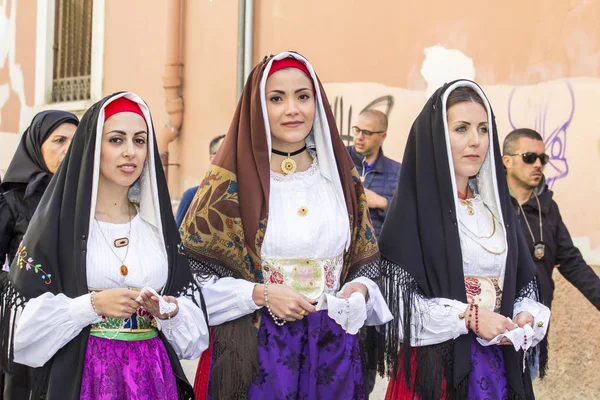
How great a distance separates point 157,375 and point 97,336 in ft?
0.91

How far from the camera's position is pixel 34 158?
4773 mm

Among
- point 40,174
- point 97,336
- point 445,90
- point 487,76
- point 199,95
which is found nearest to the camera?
point 97,336

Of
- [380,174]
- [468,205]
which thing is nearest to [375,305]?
[468,205]

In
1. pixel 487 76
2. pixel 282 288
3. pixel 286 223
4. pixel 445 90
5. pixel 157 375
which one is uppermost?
pixel 487 76

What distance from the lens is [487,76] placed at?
22.5 feet

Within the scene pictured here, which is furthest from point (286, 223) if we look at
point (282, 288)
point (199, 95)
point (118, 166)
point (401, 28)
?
point (199, 95)

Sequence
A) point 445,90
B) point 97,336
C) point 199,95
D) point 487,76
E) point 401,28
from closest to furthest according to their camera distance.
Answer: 1. point 97,336
2. point 445,90
3. point 487,76
4. point 401,28
5. point 199,95

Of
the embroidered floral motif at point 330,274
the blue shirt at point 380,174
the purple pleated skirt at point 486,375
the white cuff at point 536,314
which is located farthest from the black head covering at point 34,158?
the white cuff at point 536,314

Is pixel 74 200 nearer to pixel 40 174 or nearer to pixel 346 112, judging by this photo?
pixel 40 174

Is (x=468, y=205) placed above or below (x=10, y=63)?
below

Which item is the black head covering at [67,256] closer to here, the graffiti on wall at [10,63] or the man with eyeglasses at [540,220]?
the man with eyeglasses at [540,220]

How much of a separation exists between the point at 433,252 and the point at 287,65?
1.01 metres

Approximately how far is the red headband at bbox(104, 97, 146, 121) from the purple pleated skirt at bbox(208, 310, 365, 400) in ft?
3.22

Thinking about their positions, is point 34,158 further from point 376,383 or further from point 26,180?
point 376,383
